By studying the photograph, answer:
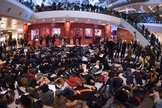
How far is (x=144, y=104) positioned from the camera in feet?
30.0

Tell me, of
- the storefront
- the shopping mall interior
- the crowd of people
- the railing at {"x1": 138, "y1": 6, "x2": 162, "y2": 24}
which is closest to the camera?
the crowd of people

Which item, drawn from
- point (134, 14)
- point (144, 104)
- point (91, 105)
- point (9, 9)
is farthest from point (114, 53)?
point (134, 14)

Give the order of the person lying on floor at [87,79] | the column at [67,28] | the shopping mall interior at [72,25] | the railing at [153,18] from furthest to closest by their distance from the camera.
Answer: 1. the column at [67,28]
2. the railing at [153,18]
3. the shopping mall interior at [72,25]
4. the person lying on floor at [87,79]

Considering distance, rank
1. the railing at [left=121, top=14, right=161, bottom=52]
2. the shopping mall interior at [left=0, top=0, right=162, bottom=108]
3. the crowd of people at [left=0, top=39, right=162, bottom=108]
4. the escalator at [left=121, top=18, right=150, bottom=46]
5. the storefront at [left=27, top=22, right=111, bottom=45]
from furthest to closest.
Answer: the storefront at [left=27, top=22, right=111, bottom=45] → the shopping mall interior at [left=0, top=0, right=162, bottom=108] → the escalator at [left=121, top=18, right=150, bottom=46] → the railing at [left=121, top=14, right=161, bottom=52] → the crowd of people at [left=0, top=39, right=162, bottom=108]

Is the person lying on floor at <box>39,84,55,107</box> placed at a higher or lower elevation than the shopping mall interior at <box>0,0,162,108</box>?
lower

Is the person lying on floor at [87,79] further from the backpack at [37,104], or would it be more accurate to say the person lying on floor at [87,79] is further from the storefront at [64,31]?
the storefront at [64,31]

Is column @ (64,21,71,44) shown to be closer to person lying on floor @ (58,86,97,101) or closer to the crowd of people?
the crowd of people

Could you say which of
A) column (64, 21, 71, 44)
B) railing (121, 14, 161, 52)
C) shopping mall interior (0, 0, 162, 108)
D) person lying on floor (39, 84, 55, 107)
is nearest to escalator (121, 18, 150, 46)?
shopping mall interior (0, 0, 162, 108)

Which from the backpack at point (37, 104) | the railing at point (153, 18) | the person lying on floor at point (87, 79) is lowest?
the backpack at point (37, 104)

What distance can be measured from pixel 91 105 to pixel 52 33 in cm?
2351

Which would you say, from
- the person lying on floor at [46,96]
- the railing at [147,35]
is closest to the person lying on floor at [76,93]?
the person lying on floor at [46,96]

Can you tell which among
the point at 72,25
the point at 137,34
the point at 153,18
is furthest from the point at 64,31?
the point at 153,18

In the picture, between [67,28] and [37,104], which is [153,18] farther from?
[37,104]

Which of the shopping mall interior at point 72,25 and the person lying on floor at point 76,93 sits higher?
the shopping mall interior at point 72,25
